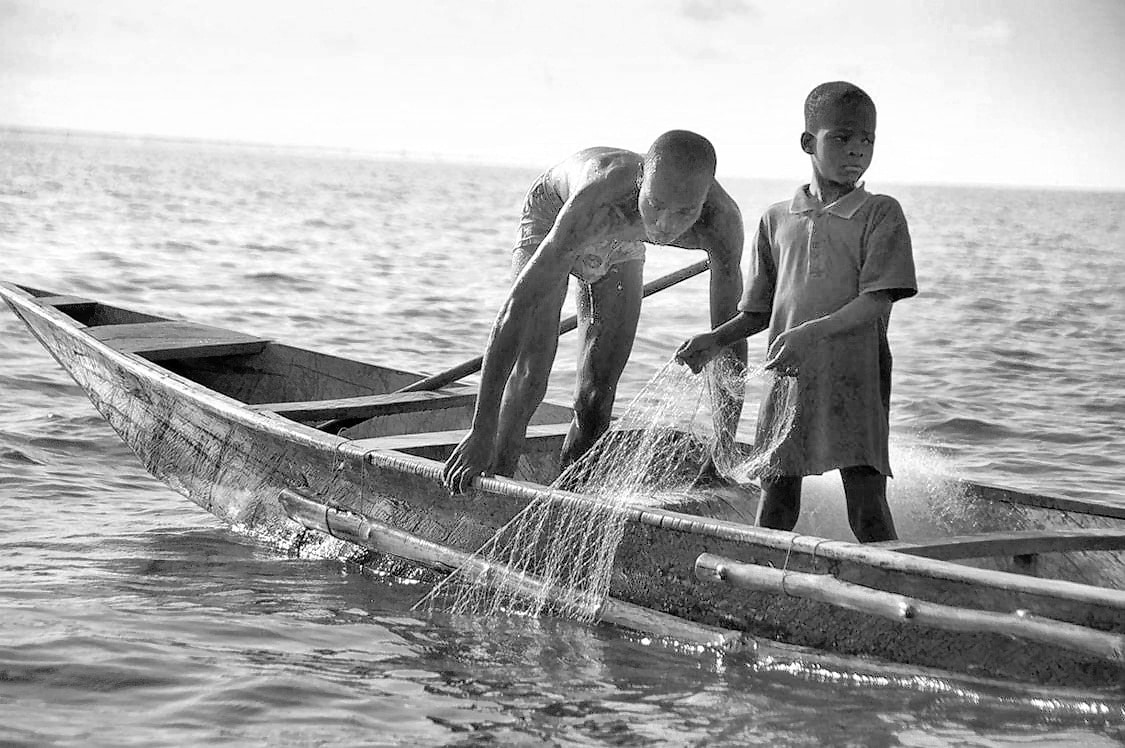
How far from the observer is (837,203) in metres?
3.83

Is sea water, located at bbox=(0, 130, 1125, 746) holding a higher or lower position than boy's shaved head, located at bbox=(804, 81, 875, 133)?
lower

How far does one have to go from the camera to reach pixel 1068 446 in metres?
8.04

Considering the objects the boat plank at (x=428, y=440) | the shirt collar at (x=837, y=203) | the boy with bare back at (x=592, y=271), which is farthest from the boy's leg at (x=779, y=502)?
the boat plank at (x=428, y=440)

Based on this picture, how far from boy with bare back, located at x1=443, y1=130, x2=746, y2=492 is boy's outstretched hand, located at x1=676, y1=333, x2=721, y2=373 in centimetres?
29

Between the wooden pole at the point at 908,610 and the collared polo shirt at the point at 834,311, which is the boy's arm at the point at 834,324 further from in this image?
the wooden pole at the point at 908,610

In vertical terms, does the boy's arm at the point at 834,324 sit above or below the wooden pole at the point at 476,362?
above

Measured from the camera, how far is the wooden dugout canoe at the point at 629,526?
3428 mm

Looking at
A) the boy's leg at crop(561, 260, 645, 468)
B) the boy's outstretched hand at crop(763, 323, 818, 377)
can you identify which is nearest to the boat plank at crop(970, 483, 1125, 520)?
the boy's outstretched hand at crop(763, 323, 818, 377)

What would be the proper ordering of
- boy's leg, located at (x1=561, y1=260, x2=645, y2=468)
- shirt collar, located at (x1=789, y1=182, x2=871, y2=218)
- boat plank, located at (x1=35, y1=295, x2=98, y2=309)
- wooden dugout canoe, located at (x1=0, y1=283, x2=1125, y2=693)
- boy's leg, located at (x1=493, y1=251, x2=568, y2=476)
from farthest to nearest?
boat plank, located at (x1=35, y1=295, x2=98, y2=309), boy's leg, located at (x1=561, y1=260, x2=645, y2=468), boy's leg, located at (x1=493, y1=251, x2=568, y2=476), shirt collar, located at (x1=789, y1=182, x2=871, y2=218), wooden dugout canoe, located at (x1=0, y1=283, x2=1125, y2=693)

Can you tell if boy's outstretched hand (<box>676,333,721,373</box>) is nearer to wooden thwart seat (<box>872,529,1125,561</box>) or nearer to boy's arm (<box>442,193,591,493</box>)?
boy's arm (<box>442,193,591,493</box>)

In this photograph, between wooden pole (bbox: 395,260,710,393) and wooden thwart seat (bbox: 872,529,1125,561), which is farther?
wooden pole (bbox: 395,260,710,393)

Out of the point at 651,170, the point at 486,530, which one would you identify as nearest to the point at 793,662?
the point at 486,530

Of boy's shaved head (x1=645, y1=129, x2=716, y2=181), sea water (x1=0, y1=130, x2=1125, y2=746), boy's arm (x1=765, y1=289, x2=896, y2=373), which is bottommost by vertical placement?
sea water (x1=0, y1=130, x2=1125, y2=746)

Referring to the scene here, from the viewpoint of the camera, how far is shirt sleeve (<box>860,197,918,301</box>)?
3.71 metres
